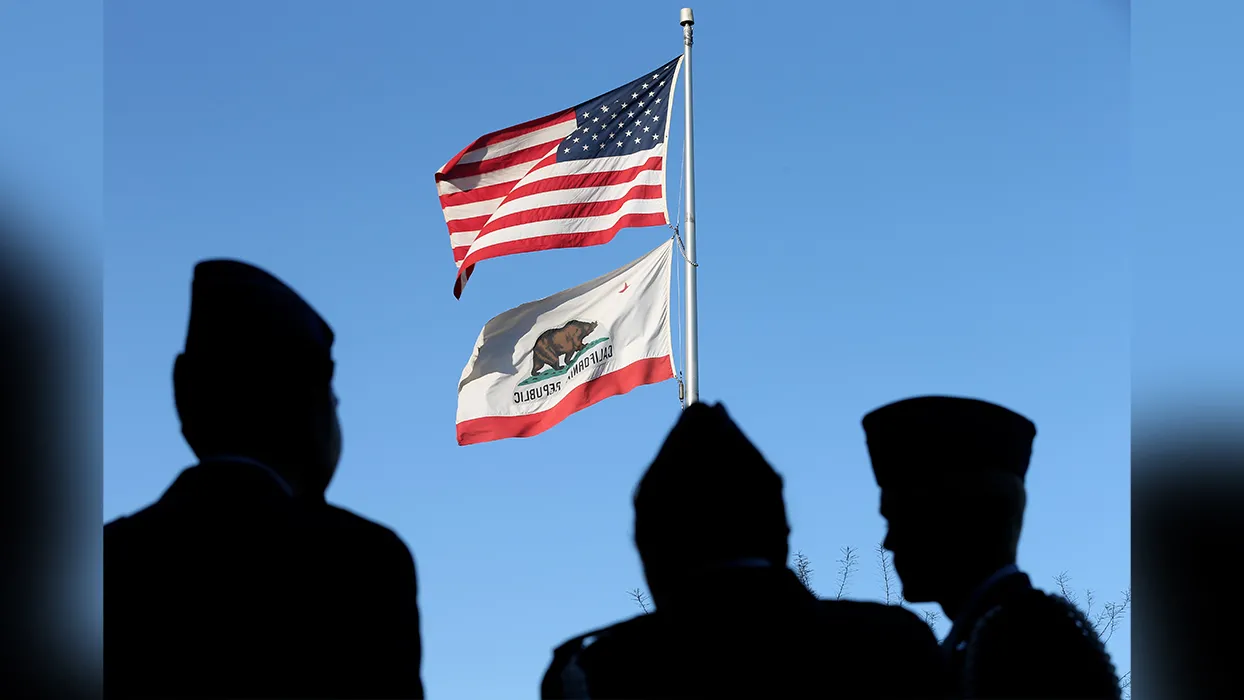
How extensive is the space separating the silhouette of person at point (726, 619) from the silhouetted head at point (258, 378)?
869mm

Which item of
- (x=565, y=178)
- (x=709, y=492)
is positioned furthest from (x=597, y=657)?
(x=565, y=178)

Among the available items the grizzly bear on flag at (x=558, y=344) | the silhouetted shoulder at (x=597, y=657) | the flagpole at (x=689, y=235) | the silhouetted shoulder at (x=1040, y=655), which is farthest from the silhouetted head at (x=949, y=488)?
the grizzly bear on flag at (x=558, y=344)

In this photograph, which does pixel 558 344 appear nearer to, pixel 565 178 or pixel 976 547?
pixel 565 178

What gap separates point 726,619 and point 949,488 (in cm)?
120

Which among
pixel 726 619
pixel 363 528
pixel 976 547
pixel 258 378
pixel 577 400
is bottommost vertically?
pixel 726 619

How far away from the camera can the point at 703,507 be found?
157 inches

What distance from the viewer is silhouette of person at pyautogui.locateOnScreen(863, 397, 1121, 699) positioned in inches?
164

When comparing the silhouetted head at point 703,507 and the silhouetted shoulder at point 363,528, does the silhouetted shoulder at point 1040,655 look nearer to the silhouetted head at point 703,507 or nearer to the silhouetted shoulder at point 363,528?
the silhouetted head at point 703,507

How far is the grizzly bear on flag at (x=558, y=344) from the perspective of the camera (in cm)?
1144

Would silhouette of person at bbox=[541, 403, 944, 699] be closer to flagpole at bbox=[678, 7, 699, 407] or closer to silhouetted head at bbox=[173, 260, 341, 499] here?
silhouetted head at bbox=[173, 260, 341, 499]

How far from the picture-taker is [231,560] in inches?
147

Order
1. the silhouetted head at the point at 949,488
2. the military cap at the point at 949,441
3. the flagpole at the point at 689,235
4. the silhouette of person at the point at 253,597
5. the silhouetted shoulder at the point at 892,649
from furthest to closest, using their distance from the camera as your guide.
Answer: the flagpole at the point at 689,235 → the military cap at the point at 949,441 → the silhouetted head at the point at 949,488 → the silhouetted shoulder at the point at 892,649 → the silhouette of person at the point at 253,597

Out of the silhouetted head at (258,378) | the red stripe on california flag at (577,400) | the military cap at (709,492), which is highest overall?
the red stripe on california flag at (577,400)
